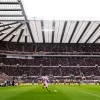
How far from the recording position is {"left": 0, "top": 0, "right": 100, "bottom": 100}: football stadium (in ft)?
180

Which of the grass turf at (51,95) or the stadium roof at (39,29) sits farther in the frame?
the stadium roof at (39,29)

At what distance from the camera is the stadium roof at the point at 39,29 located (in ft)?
146

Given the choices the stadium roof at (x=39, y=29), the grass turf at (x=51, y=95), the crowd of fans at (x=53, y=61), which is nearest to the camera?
the grass turf at (x=51, y=95)

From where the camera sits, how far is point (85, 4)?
132 ft

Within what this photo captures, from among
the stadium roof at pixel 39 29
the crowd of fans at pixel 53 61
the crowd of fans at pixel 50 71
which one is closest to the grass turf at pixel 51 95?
the stadium roof at pixel 39 29

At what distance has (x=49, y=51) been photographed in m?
75.9

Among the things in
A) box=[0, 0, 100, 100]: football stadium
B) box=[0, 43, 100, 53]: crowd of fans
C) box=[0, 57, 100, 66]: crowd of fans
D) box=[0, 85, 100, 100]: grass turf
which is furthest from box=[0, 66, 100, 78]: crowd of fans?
box=[0, 85, 100, 100]: grass turf

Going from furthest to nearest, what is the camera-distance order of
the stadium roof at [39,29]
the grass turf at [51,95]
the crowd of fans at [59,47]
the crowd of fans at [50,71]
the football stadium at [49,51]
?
the crowd of fans at [59,47] → the crowd of fans at [50,71] → the football stadium at [49,51] → the stadium roof at [39,29] → the grass turf at [51,95]

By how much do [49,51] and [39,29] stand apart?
19282mm

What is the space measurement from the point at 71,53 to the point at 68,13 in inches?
1246

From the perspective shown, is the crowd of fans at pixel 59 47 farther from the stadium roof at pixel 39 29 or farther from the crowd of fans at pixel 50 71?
the crowd of fans at pixel 50 71

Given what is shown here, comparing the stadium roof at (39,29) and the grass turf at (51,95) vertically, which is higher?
the stadium roof at (39,29)

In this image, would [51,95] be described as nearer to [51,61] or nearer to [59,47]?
[51,61]

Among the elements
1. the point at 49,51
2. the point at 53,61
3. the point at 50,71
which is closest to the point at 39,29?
the point at 50,71
